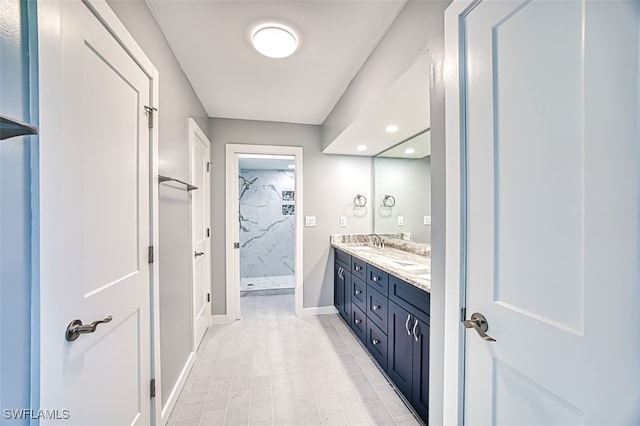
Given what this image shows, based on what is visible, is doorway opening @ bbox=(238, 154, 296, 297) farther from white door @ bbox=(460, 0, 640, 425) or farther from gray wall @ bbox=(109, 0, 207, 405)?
white door @ bbox=(460, 0, 640, 425)

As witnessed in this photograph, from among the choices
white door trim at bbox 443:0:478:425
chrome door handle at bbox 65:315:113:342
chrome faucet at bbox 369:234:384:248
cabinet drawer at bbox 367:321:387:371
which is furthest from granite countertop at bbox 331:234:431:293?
chrome door handle at bbox 65:315:113:342

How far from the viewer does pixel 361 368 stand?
2176mm

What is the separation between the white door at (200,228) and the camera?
238 centimetres

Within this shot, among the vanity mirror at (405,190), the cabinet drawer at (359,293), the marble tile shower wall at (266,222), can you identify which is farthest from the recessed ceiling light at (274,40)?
the marble tile shower wall at (266,222)

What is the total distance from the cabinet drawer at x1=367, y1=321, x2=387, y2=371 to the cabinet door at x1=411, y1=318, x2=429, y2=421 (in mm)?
429

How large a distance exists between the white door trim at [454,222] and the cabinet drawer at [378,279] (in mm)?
943

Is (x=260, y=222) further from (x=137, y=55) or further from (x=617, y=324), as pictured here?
(x=617, y=324)

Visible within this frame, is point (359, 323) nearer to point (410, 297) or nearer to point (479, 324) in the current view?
point (410, 297)

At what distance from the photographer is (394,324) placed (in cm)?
188

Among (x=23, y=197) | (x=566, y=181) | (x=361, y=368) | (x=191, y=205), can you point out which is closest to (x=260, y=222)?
(x=191, y=205)

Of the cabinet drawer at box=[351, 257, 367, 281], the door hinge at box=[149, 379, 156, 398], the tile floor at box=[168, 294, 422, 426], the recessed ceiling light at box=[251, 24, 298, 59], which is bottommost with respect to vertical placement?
the tile floor at box=[168, 294, 422, 426]

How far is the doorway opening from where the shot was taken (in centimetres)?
519

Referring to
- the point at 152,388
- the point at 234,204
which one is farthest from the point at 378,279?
the point at 234,204

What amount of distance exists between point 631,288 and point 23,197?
1.43 metres
